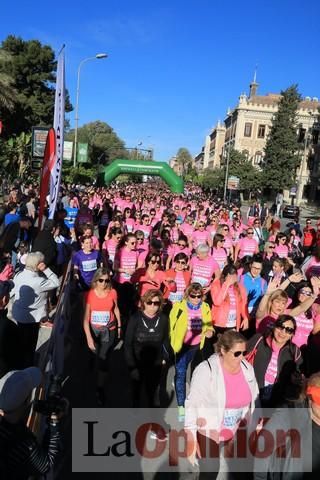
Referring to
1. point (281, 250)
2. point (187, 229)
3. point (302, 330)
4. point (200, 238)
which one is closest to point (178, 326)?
point (302, 330)

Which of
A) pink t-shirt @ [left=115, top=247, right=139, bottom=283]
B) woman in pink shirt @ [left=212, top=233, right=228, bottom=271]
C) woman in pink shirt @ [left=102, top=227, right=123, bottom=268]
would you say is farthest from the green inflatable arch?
pink t-shirt @ [left=115, top=247, right=139, bottom=283]

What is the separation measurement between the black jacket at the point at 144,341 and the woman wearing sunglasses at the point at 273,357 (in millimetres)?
983

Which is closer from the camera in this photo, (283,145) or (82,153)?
(82,153)

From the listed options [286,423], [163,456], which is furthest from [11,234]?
[286,423]

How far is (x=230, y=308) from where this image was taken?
512 cm

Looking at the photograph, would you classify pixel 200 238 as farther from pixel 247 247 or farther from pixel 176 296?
pixel 176 296

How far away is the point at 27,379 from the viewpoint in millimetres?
2322

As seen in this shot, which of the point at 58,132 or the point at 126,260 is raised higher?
the point at 58,132

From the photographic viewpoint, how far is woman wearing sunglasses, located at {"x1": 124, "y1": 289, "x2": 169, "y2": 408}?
4.22 meters

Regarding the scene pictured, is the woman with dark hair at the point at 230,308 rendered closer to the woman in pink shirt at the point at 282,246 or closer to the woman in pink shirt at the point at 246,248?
the woman in pink shirt at the point at 282,246

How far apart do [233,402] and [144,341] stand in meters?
1.31

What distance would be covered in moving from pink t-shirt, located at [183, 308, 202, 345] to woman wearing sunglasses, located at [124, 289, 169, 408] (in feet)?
0.80

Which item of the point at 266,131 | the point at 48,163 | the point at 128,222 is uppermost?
the point at 266,131

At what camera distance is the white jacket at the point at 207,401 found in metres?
3.09
